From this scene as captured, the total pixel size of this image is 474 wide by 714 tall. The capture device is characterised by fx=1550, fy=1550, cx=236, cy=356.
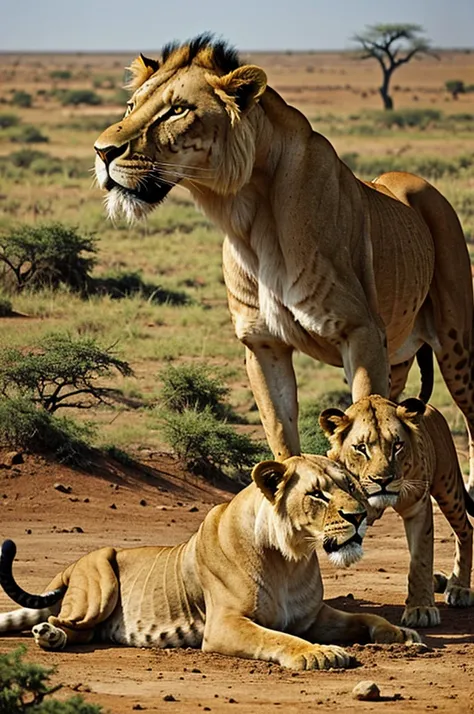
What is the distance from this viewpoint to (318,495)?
5.98m

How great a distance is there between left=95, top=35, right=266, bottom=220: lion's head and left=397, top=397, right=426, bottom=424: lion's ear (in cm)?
121

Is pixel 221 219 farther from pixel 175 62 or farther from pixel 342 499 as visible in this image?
pixel 342 499

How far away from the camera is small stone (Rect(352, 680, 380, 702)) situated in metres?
5.35

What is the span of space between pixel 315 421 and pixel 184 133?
6.07m

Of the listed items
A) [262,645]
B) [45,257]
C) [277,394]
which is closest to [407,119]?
[45,257]

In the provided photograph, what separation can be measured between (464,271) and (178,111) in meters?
2.69

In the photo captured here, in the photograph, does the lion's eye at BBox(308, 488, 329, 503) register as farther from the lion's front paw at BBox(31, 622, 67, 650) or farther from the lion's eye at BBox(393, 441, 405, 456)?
the lion's front paw at BBox(31, 622, 67, 650)

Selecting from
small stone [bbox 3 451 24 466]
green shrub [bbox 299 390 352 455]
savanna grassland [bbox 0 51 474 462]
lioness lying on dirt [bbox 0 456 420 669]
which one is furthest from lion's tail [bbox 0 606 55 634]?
green shrub [bbox 299 390 352 455]

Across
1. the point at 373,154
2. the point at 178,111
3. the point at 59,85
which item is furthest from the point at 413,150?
the point at 59,85

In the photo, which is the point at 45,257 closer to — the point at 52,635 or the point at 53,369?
the point at 53,369

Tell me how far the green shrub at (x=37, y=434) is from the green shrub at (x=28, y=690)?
4952mm

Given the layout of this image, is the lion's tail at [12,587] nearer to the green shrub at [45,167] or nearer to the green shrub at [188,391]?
the green shrub at [188,391]

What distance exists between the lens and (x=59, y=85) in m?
92.1

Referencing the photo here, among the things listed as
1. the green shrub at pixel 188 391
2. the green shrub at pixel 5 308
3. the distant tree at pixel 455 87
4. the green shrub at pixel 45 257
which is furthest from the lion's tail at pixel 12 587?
the distant tree at pixel 455 87
